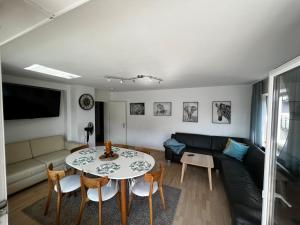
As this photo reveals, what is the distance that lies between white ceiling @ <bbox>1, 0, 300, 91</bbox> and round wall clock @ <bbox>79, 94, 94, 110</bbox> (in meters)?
2.08

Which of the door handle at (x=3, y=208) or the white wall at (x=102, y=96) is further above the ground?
the white wall at (x=102, y=96)

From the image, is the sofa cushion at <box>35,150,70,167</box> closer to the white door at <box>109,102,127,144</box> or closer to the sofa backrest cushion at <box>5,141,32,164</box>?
the sofa backrest cushion at <box>5,141,32,164</box>

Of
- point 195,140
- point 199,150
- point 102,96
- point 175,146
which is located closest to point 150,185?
point 175,146

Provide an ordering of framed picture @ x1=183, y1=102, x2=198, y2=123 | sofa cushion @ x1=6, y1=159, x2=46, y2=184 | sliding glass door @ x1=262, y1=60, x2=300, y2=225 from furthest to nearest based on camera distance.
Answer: framed picture @ x1=183, y1=102, x2=198, y2=123
sofa cushion @ x1=6, y1=159, x2=46, y2=184
sliding glass door @ x1=262, y1=60, x2=300, y2=225

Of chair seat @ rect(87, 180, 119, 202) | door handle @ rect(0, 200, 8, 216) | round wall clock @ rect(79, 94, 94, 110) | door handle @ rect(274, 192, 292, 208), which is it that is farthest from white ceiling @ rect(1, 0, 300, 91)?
round wall clock @ rect(79, 94, 94, 110)

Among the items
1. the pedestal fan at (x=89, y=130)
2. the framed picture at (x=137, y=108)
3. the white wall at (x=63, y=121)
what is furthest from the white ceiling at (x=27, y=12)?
the framed picture at (x=137, y=108)

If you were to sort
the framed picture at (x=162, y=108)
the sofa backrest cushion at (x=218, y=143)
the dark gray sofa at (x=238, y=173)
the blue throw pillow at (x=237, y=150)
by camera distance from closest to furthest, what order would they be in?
1. the dark gray sofa at (x=238, y=173)
2. the blue throw pillow at (x=237, y=150)
3. the sofa backrest cushion at (x=218, y=143)
4. the framed picture at (x=162, y=108)

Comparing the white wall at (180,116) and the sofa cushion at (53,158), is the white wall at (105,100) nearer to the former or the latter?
the white wall at (180,116)

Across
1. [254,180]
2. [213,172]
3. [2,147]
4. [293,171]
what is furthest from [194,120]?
[2,147]

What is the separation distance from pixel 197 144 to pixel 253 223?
103 inches

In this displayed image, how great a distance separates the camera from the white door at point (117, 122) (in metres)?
5.66

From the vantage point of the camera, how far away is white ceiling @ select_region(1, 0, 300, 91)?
941 millimetres

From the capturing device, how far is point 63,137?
3.90 m

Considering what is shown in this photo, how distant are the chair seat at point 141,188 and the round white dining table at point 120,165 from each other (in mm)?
182
